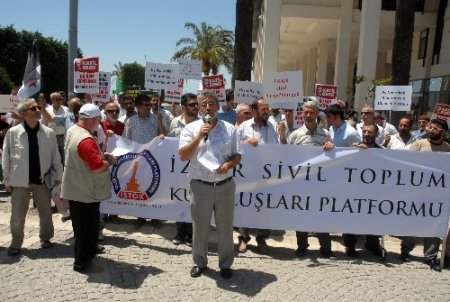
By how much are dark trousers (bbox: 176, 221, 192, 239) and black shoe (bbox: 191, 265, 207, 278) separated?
1.09 meters

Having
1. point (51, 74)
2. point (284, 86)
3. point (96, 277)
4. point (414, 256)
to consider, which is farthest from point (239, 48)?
point (51, 74)

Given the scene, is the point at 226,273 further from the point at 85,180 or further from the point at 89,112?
the point at 89,112

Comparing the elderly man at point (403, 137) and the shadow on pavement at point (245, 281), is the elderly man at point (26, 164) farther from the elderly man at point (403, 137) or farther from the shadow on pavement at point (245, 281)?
the elderly man at point (403, 137)

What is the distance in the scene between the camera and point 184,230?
568cm

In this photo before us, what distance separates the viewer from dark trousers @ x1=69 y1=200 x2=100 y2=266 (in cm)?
447

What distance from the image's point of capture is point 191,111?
5473 mm

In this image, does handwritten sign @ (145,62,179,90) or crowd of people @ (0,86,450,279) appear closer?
crowd of people @ (0,86,450,279)

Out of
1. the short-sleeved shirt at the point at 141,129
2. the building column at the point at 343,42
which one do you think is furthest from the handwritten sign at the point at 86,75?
the building column at the point at 343,42

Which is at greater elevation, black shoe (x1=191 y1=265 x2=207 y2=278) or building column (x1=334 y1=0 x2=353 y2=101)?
building column (x1=334 y1=0 x2=353 y2=101)

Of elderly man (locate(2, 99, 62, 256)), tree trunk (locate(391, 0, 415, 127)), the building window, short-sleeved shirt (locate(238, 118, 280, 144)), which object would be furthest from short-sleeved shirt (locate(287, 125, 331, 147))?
the building window

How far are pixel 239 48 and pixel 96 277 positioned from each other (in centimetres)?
915

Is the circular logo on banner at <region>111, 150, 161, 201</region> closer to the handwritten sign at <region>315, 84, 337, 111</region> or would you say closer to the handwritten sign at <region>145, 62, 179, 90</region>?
the handwritten sign at <region>145, 62, 179, 90</region>

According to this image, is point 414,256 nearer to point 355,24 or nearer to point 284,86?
point 284,86

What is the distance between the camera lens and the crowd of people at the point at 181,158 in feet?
14.2
